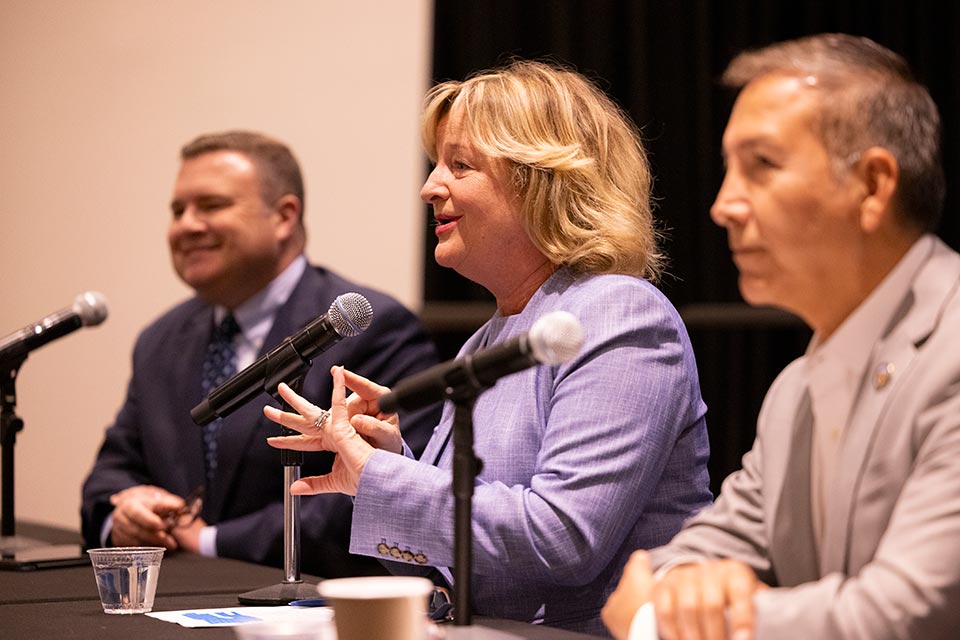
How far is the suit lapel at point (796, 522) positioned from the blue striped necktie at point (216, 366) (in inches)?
87.1

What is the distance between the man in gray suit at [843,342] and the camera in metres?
1.26

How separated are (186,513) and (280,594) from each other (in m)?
1.13

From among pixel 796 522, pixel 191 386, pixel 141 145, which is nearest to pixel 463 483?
pixel 796 522

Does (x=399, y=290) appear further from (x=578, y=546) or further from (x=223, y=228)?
(x=578, y=546)

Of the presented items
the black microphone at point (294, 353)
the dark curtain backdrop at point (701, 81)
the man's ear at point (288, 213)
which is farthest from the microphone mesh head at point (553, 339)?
the dark curtain backdrop at point (701, 81)

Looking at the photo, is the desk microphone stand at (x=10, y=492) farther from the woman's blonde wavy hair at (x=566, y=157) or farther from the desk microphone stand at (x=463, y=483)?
the desk microphone stand at (x=463, y=483)

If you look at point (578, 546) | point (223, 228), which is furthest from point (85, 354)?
point (578, 546)

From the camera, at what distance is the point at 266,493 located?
3326 millimetres

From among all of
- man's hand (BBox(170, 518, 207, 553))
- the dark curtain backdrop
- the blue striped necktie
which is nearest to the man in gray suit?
man's hand (BBox(170, 518, 207, 553))

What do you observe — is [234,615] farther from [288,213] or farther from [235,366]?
[288,213]

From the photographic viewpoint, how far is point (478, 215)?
2256mm

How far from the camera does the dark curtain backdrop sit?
13.8 ft

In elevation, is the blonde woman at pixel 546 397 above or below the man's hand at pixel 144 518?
above

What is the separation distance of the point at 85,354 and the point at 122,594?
3.28m
